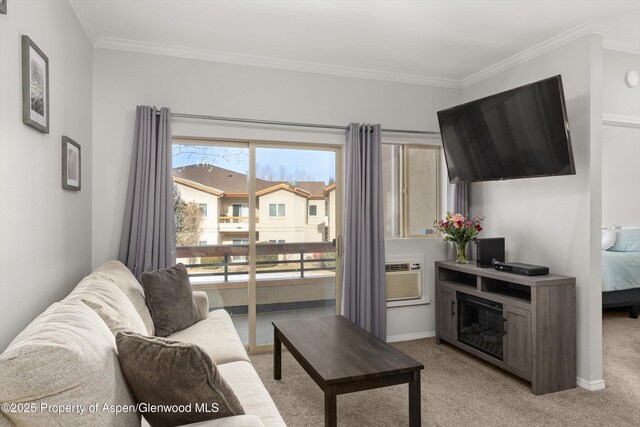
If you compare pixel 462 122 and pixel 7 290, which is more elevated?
pixel 462 122

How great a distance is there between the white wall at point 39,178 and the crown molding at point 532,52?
3509 mm

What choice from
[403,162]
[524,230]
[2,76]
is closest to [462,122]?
[403,162]

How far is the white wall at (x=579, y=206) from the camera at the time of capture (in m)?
3.03

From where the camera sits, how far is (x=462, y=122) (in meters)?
3.62

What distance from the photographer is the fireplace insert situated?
336 centimetres

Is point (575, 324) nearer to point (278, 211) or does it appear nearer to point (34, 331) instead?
point (278, 211)

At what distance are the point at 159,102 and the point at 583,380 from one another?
401 centimetres

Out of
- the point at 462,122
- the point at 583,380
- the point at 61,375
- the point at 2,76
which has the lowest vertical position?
the point at 583,380

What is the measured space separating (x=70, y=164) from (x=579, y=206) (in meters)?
3.60

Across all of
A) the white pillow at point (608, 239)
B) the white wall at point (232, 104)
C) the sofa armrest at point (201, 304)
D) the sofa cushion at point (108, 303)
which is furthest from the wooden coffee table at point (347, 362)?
the white pillow at point (608, 239)

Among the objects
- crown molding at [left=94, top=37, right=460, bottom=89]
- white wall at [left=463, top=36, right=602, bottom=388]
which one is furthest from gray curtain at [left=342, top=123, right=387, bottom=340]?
white wall at [left=463, top=36, right=602, bottom=388]

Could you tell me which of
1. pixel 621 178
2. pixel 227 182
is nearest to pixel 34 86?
pixel 227 182

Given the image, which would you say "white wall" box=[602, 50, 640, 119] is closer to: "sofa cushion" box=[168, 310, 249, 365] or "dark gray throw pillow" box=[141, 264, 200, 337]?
"sofa cushion" box=[168, 310, 249, 365]

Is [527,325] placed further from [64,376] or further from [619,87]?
[64,376]
